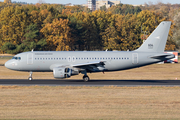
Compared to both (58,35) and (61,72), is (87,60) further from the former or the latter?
(58,35)

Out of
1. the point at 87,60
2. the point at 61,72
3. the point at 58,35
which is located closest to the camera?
the point at 61,72

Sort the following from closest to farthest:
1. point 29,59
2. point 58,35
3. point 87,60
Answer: point 29,59
point 87,60
point 58,35

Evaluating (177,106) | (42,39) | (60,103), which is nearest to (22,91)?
(60,103)

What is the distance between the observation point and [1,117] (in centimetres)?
1877

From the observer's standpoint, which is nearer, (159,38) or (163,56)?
(163,56)

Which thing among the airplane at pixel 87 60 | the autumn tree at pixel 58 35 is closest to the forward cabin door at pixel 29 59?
the airplane at pixel 87 60

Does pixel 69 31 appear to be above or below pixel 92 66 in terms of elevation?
above

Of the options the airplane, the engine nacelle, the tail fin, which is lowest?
the engine nacelle

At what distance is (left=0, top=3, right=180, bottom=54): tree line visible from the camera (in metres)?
102

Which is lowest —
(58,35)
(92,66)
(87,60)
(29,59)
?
(92,66)

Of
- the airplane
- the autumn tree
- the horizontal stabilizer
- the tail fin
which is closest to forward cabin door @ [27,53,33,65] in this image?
the airplane

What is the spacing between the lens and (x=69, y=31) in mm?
111375

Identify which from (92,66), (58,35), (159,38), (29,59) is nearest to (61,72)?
(92,66)

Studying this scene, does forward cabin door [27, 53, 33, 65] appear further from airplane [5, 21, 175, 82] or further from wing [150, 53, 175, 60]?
wing [150, 53, 175, 60]
